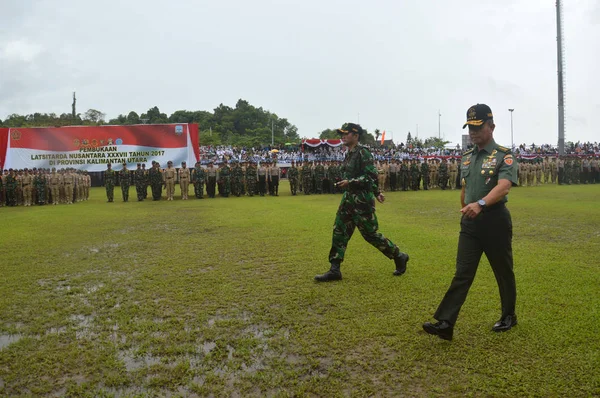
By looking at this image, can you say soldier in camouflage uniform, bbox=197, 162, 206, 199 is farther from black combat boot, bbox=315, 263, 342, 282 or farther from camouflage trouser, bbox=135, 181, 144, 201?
black combat boot, bbox=315, 263, 342, 282

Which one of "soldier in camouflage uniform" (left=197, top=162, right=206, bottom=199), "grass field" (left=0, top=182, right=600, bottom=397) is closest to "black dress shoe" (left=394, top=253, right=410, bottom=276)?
"grass field" (left=0, top=182, right=600, bottom=397)

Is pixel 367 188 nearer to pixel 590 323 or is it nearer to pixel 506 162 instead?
pixel 506 162

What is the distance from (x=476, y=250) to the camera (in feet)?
12.8

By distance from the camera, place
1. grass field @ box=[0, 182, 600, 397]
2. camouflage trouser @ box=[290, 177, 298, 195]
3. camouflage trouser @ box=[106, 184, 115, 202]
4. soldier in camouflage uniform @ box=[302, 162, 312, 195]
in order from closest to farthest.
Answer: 1. grass field @ box=[0, 182, 600, 397]
2. camouflage trouser @ box=[106, 184, 115, 202]
3. camouflage trouser @ box=[290, 177, 298, 195]
4. soldier in camouflage uniform @ box=[302, 162, 312, 195]

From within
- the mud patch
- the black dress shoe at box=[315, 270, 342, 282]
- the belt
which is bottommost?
the mud patch

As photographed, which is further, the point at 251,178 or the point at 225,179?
the point at 251,178

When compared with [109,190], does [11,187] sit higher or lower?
higher

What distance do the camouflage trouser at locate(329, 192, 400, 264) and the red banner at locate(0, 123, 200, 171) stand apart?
21.7 m

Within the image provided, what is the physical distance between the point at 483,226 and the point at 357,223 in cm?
216

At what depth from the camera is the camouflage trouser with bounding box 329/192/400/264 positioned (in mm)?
5824

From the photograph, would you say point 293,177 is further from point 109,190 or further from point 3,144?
point 3,144

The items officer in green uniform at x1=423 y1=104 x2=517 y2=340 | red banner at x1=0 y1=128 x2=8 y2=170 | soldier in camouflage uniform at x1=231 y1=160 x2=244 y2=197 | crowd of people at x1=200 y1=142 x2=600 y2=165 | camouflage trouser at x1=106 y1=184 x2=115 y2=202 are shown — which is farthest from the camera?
crowd of people at x1=200 y1=142 x2=600 y2=165

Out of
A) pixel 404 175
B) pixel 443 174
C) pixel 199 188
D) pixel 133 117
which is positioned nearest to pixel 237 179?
pixel 199 188

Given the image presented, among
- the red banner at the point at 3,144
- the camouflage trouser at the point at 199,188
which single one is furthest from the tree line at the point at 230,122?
the camouflage trouser at the point at 199,188
